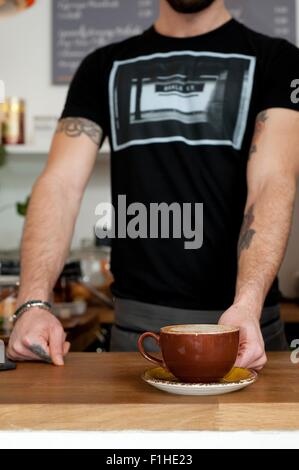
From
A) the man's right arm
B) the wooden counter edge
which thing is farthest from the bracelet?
the wooden counter edge

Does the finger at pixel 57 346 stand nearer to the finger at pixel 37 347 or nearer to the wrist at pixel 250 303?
the finger at pixel 37 347

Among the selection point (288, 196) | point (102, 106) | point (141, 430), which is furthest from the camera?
point (102, 106)

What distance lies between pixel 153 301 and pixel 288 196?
369mm

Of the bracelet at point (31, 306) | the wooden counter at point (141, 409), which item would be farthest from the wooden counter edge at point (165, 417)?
the bracelet at point (31, 306)

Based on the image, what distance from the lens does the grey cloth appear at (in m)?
1.56

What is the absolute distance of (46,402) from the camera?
87 cm

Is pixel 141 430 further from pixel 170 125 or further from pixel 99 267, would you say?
pixel 99 267

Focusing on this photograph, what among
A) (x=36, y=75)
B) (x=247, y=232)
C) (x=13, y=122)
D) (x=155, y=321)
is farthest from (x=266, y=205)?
(x=36, y=75)

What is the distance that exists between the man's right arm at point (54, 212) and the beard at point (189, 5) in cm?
32

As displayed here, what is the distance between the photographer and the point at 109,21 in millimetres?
3170

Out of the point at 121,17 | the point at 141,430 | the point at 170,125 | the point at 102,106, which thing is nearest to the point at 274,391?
the point at 141,430

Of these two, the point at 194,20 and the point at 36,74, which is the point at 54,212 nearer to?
the point at 194,20

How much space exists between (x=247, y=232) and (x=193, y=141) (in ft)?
0.99

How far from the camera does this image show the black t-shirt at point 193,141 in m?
1.60
